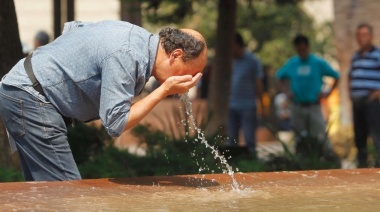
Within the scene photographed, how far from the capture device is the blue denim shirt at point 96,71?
5.25 metres

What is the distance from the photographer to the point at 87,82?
17.8 feet

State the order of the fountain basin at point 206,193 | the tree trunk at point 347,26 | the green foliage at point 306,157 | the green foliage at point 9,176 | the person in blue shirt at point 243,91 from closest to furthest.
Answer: the fountain basin at point 206,193 → the green foliage at point 9,176 → the green foliage at point 306,157 → the person in blue shirt at point 243,91 → the tree trunk at point 347,26

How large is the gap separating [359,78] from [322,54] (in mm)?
12556

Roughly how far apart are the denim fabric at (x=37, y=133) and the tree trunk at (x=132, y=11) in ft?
15.9

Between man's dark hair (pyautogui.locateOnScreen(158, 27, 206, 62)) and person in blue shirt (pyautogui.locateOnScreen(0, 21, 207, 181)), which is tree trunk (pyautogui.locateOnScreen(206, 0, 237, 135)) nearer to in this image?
person in blue shirt (pyautogui.locateOnScreen(0, 21, 207, 181))

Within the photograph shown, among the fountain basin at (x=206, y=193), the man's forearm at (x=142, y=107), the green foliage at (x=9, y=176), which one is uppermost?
the man's forearm at (x=142, y=107)

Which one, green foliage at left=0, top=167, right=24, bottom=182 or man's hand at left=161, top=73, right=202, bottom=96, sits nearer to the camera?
man's hand at left=161, top=73, right=202, bottom=96

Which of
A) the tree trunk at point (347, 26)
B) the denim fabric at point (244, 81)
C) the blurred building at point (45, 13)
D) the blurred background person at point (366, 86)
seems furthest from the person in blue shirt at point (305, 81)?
the blurred building at point (45, 13)

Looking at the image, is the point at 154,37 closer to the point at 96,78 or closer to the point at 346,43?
the point at 96,78

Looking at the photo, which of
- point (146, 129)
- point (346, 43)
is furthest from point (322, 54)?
point (146, 129)

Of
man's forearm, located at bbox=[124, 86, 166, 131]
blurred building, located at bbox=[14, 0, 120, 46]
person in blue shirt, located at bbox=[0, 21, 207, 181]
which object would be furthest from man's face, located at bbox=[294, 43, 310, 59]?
blurred building, located at bbox=[14, 0, 120, 46]

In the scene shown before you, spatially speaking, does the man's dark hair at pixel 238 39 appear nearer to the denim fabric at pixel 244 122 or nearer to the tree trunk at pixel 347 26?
the denim fabric at pixel 244 122

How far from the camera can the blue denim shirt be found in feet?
17.2

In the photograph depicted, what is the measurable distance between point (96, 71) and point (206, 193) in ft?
2.71
